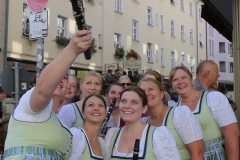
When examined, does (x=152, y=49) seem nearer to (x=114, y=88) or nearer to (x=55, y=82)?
(x=114, y=88)

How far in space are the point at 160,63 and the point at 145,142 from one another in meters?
25.7

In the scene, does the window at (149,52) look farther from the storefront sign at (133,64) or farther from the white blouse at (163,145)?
the white blouse at (163,145)

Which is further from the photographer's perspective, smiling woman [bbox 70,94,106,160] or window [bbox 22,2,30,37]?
window [bbox 22,2,30,37]

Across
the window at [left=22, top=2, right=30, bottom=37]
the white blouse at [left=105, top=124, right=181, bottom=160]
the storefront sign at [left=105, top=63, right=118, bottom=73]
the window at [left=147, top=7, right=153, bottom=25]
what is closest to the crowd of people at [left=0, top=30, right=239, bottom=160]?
the white blouse at [left=105, top=124, right=181, bottom=160]

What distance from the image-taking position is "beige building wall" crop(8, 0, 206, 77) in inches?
630

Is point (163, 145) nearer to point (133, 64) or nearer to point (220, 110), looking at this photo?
point (220, 110)

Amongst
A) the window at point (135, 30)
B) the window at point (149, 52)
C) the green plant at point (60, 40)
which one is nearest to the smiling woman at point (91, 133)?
the green plant at point (60, 40)

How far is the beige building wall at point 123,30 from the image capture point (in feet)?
52.5

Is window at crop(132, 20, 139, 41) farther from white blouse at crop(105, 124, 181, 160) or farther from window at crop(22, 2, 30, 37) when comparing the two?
white blouse at crop(105, 124, 181, 160)

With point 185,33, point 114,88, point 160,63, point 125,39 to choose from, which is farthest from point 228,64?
point 114,88

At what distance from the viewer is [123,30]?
2308cm

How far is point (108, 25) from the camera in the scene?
21.5 metres

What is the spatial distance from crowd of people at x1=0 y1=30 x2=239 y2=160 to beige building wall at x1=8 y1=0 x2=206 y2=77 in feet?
42.9

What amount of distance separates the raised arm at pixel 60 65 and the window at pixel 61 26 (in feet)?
54.0
